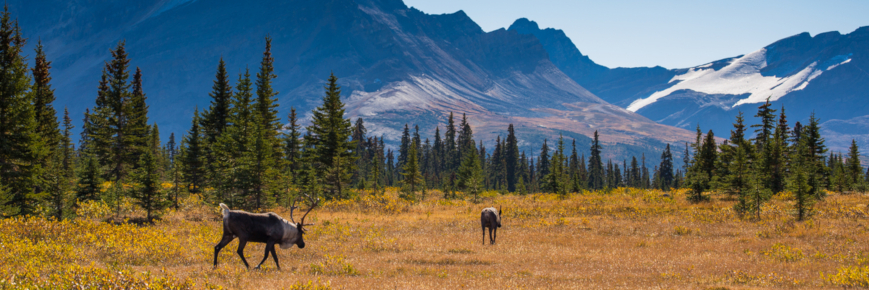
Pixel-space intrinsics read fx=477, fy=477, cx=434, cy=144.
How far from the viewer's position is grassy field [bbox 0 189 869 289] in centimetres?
1109

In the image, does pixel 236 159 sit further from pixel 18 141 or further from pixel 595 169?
pixel 595 169

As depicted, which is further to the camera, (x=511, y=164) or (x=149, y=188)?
(x=511, y=164)

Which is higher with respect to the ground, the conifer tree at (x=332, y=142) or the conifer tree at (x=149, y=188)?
the conifer tree at (x=332, y=142)

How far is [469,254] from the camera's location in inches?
644

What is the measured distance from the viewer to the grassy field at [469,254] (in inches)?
437

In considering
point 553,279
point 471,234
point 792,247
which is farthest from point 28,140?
point 792,247

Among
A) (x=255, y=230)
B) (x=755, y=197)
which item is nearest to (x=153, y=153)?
(x=255, y=230)

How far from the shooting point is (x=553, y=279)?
40.8 ft

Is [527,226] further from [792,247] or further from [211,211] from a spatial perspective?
[211,211]

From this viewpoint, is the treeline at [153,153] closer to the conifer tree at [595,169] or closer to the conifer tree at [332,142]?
the conifer tree at [332,142]

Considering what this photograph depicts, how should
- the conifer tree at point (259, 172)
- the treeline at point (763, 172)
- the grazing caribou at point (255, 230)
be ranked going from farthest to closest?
the conifer tree at point (259, 172), the treeline at point (763, 172), the grazing caribou at point (255, 230)

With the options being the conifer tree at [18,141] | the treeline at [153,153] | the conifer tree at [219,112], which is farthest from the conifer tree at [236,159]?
the conifer tree at [18,141]

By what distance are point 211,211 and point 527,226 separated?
1757 cm

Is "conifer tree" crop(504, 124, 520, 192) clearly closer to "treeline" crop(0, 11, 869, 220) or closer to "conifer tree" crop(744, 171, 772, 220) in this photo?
"treeline" crop(0, 11, 869, 220)
